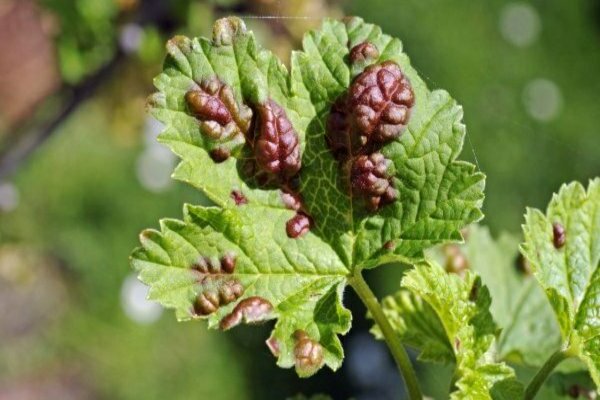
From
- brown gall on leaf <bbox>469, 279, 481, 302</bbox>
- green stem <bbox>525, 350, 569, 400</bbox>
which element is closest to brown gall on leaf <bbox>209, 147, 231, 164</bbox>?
brown gall on leaf <bbox>469, 279, 481, 302</bbox>

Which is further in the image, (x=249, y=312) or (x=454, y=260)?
(x=454, y=260)

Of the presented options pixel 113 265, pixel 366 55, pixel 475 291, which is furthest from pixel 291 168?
pixel 113 265

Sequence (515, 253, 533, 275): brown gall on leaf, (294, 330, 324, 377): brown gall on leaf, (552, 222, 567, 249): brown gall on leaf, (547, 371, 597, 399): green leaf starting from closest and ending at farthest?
(294, 330, 324, 377): brown gall on leaf, (552, 222, 567, 249): brown gall on leaf, (547, 371, 597, 399): green leaf, (515, 253, 533, 275): brown gall on leaf


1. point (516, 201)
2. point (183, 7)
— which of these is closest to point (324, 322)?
point (183, 7)

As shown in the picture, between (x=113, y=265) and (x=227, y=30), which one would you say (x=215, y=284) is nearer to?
(x=227, y=30)

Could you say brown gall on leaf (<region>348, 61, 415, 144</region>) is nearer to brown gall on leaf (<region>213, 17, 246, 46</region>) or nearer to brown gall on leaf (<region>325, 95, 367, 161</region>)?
brown gall on leaf (<region>325, 95, 367, 161</region>)

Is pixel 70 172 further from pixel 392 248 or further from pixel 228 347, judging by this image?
pixel 392 248

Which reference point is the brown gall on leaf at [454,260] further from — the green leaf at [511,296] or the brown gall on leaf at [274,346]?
the brown gall on leaf at [274,346]

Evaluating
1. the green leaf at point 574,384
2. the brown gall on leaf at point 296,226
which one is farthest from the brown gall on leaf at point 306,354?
the green leaf at point 574,384
